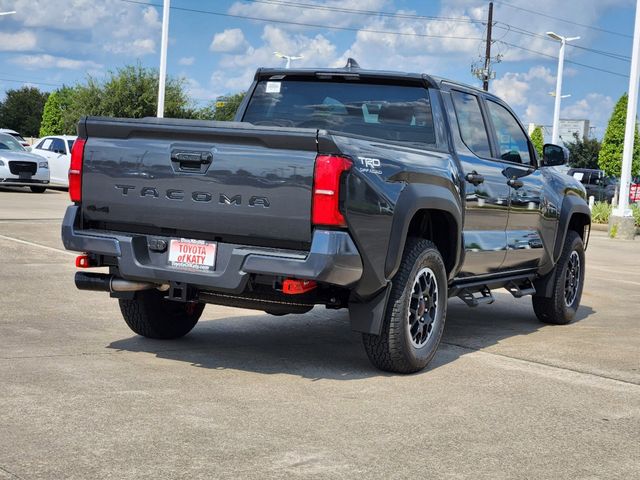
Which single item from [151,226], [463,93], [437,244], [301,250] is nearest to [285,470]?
[301,250]

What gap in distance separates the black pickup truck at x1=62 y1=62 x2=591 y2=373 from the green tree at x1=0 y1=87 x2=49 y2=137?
99.5m

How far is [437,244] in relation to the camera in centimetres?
729

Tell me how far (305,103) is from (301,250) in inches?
84.7

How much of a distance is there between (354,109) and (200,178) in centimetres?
186

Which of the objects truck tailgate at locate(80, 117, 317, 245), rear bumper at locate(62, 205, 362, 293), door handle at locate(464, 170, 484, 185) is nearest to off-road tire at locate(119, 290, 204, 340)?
rear bumper at locate(62, 205, 362, 293)

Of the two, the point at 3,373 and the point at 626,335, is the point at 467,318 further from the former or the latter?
the point at 3,373

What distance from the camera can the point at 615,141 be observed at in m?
49.7

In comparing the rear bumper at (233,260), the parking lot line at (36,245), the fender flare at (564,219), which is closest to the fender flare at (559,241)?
the fender flare at (564,219)

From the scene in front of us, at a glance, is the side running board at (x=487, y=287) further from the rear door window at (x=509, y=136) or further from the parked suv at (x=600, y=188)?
the parked suv at (x=600, y=188)

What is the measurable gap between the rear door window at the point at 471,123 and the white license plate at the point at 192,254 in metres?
2.46

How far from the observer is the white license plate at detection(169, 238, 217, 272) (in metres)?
6.04

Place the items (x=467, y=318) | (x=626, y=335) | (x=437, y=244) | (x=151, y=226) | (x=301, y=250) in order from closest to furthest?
(x=301, y=250) < (x=151, y=226) < (x=437, y=244) < (x=626, y=335) < (x=467, y=318)

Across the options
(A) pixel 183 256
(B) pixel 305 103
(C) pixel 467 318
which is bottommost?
(C) pixel 467 318

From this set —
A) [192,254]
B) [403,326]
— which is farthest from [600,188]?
[192,254]
